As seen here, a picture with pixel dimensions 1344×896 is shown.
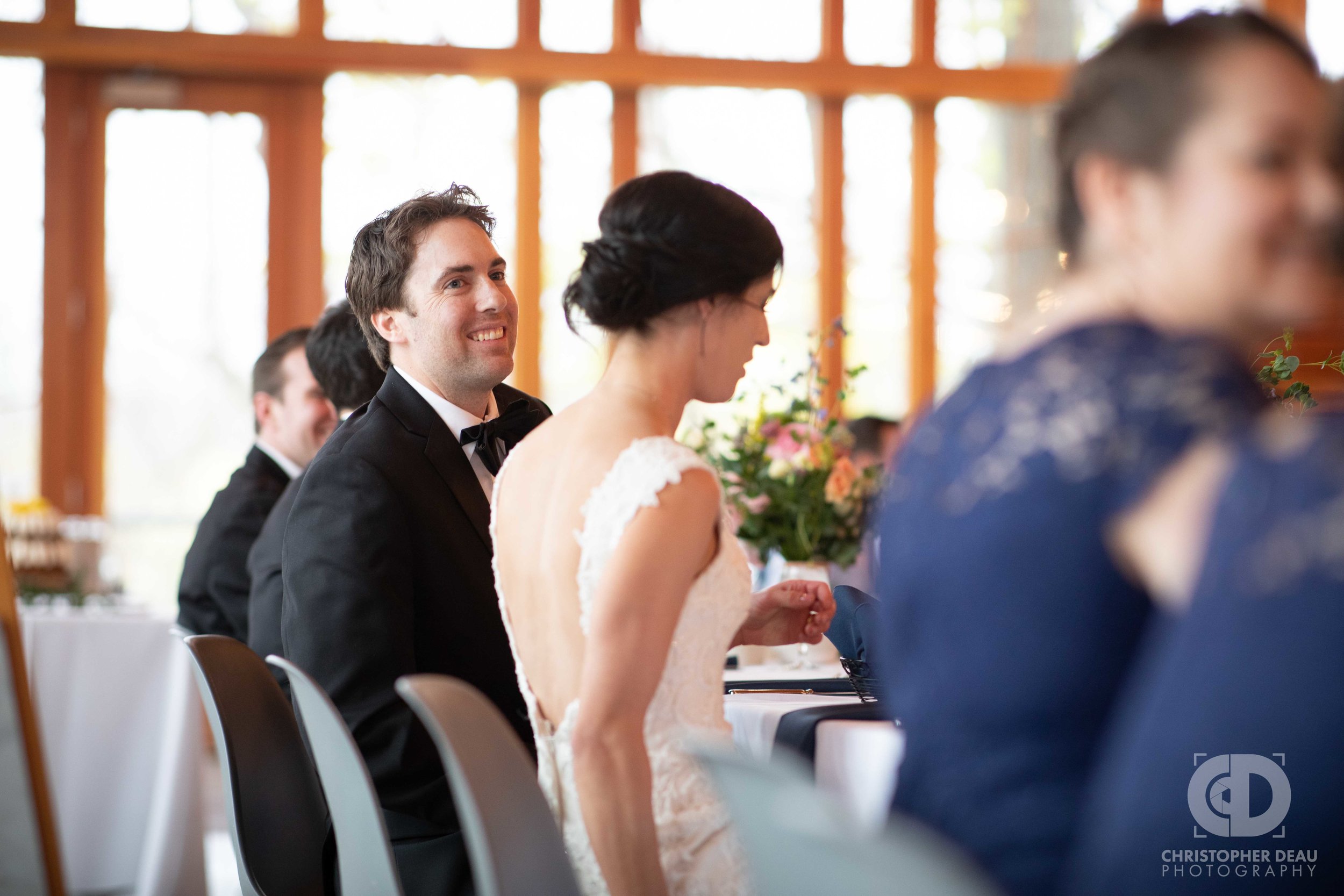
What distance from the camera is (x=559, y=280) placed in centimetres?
763

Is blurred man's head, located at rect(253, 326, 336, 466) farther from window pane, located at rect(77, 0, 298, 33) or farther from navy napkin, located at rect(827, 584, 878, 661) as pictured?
window pane, located at rect(77, 0, 298, 33)

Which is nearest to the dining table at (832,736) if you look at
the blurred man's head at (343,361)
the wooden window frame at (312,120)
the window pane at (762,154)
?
the blurred man's head at (343,361)

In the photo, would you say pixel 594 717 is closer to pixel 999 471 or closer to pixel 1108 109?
pixel 999 471

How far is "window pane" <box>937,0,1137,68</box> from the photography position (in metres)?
7.91

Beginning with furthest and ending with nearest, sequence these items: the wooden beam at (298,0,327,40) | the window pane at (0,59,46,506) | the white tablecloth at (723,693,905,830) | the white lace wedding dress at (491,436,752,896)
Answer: the wooden beam at (298,0,327,40), the window pane at (0,59,46,506), the white tablecloth at (723,693,905,830), the white lace wedding dress at (491,436,752,896)

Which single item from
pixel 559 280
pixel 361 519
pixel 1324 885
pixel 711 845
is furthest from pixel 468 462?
pixel 559 280

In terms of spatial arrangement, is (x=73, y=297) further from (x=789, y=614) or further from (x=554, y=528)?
(x=554, y=528)

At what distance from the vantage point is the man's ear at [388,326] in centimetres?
253

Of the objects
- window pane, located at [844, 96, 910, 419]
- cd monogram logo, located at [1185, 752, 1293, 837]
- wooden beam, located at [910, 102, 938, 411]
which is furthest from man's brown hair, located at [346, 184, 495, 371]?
wooden beam, located at [910, 102, 938, 411]

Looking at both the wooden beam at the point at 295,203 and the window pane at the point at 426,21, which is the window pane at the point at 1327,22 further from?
the wooden beam at the point at 295,203

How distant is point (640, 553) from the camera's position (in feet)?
4.66

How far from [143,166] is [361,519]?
19.3 feet

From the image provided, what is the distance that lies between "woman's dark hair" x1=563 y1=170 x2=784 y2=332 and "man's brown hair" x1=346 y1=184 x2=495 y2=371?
3.29 ft

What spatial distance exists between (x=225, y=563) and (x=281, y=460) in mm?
365
